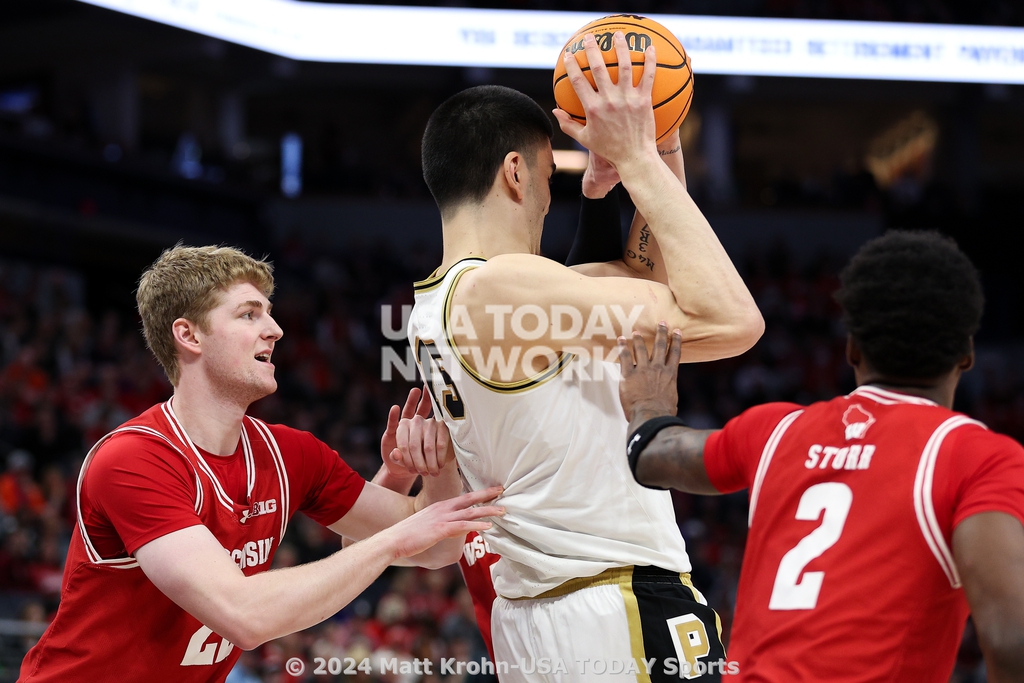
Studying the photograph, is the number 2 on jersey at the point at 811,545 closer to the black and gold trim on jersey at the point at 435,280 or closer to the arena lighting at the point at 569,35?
the black and gold trim on jersey at the point at 435,280

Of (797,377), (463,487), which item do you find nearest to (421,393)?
(463,487)

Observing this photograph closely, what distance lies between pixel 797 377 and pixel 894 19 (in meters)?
6.90

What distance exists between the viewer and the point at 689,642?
2795 millimetres

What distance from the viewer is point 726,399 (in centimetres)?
1466

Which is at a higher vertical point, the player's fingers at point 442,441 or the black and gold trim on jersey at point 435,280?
the black and gold trim on jersey at point 435,280

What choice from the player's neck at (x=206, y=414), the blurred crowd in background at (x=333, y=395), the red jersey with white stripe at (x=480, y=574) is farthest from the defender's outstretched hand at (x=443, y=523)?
the blurred crowd in background at (x=333, y=395)

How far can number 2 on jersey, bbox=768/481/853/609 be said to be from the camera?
2.19 m

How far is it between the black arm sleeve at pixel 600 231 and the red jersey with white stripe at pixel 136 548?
4.46ft

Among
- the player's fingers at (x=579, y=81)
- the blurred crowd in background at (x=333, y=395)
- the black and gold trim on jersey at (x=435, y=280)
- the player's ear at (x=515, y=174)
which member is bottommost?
the blurred crowd in background at (x=333, y=395)

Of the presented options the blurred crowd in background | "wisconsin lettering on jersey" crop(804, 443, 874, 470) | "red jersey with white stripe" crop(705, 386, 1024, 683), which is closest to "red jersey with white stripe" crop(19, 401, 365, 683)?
"red jersey with white stripe" crop(705, 386, 1024, 683)

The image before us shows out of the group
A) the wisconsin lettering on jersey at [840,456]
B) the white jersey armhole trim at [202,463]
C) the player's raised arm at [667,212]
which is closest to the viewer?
the wisconsin lettering on jersey at [840,456]

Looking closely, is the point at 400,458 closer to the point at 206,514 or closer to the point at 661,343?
the point at 206,514

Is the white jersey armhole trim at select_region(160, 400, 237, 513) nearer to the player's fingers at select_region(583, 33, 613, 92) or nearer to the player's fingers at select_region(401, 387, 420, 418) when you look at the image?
the player's fingers at select_region(401, 387, 420, 418)

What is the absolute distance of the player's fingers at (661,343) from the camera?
2697mm
